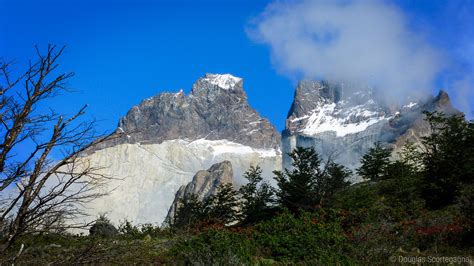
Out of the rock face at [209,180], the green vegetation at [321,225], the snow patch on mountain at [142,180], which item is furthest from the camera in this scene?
the rock face at [209,180]

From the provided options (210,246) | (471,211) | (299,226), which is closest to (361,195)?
(299,226)

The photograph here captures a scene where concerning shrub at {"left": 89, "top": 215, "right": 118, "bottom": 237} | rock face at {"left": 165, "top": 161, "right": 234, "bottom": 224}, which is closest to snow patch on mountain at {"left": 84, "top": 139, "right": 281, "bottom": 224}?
rock face at {"left": 165, "top": 161, "right": 234, "bottom": 224}

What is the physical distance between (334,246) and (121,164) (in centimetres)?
13234

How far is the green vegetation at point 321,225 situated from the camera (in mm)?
10656

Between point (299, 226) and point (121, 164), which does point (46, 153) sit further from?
point (121, 164)

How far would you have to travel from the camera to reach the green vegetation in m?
10.7

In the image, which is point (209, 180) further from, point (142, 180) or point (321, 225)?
point (321, 225)

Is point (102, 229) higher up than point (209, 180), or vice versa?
point (209, 180)

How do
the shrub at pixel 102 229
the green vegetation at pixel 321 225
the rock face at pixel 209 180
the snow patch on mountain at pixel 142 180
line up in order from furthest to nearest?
the rock face at pixel 209 180, the snow patch on mountain at pixel 142 180, the shrub at pixel 102 229, the green vegetation at pixel 321 225

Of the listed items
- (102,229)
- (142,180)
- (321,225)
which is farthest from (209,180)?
(321,225)

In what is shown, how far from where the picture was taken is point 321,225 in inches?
576

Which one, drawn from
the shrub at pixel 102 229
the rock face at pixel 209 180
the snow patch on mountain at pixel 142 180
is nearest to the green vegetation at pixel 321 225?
the shrub at pixel 102 229

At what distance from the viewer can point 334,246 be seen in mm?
11805

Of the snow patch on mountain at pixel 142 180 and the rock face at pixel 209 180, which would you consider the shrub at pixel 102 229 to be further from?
the rock face at pixel 209 180
